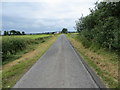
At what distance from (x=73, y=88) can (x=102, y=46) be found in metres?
9.63

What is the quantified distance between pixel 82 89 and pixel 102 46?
9.63 m

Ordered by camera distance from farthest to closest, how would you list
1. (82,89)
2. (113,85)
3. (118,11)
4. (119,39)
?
(118,11)
(119,39)
(113,85)
(82,89)

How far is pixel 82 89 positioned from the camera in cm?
515

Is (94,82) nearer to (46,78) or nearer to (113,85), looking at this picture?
(113,85)

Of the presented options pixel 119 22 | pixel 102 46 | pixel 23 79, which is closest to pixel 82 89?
pixel 23 79

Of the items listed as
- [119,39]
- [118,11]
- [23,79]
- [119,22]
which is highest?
[118,11]

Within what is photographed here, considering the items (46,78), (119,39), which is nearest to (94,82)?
(46,78)

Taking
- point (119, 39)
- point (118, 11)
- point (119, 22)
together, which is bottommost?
point (119, 39)

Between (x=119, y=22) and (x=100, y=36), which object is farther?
(x=100, y=36)

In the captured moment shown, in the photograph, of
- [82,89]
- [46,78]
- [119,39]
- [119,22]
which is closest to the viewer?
[82,89]

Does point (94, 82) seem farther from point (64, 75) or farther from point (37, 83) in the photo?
point (37, 83)

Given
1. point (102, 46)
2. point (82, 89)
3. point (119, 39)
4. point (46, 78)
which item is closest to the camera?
point (82, 89)

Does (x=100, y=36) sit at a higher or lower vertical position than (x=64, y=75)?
higher

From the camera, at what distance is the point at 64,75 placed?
690 cm
